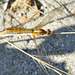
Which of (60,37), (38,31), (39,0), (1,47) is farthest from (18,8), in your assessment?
(60,37)

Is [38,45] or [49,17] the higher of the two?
[49,17]

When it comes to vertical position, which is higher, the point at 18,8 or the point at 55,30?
the point at 18,8

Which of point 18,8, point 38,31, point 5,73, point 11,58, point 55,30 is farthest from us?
point 18,8

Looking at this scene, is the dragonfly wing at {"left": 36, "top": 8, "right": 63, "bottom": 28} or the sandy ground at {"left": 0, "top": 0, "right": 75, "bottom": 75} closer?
the sandy ground at {"left": 0, "top": 0, "right": 75, "bottom": 75}

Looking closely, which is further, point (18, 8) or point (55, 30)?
point (18, 8)

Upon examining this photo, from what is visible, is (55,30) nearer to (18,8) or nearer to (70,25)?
(70,25)

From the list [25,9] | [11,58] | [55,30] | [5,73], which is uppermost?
[25,9]

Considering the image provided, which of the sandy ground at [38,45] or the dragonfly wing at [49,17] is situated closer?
the sandy ground at [38,45]

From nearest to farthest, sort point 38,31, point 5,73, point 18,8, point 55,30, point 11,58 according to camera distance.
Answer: point 5,73, point 11,58, point 38,31, point 55,30, point 18,8
